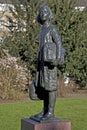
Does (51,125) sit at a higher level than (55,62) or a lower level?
lower

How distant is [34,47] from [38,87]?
18.2 meters

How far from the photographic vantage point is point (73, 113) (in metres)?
18.2

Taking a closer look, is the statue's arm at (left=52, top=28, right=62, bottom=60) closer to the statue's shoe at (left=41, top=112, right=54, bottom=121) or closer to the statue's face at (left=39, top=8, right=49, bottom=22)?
the statue's face at (left=39, top=8, right=49, bottom=22)

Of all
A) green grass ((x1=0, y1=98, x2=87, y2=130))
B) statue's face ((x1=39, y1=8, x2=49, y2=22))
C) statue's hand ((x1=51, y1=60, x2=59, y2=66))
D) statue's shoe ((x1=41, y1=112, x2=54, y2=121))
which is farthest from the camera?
green grass ((x1=0, y1=98, x2=87, y2=130))

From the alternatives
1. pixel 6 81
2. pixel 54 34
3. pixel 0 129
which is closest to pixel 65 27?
pixel 6 81

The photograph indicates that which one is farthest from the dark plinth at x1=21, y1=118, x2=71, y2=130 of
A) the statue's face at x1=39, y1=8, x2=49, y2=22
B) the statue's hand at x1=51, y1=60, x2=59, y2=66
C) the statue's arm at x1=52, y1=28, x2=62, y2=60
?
the statue's face at x1=39, y1=8, x2=49, y2=22

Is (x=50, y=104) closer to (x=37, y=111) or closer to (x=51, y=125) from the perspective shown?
(x=51, y=125)

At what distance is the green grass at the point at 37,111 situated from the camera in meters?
15.2

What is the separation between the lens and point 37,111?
61.2 feet

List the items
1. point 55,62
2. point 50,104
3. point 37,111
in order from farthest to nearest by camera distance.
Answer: point 37,111 → point 50,104 → point 55,62

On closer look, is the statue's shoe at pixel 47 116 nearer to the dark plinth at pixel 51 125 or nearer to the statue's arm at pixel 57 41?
the dark plinth at pixel 51 125

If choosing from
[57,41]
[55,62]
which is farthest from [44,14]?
[55,62]

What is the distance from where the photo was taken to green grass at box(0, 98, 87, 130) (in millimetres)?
15172

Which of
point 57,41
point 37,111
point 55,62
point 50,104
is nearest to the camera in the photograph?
point 55,62
